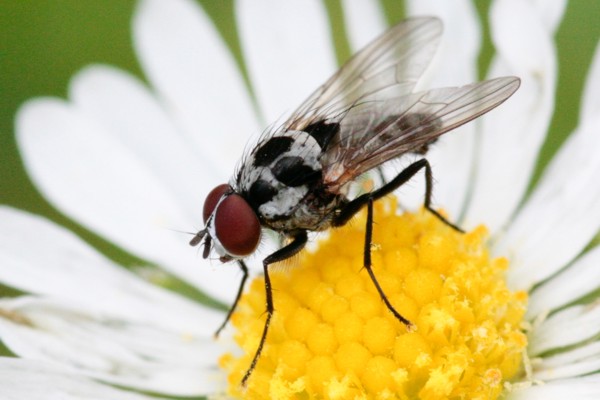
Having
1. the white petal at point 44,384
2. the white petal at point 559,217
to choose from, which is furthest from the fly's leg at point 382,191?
the white petal at point 44,384

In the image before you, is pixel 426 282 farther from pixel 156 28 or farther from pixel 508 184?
pixel 156 28

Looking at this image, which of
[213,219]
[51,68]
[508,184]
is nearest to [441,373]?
[213,219]

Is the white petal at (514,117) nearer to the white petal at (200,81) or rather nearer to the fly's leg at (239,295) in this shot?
the fly's leg at (239,295)

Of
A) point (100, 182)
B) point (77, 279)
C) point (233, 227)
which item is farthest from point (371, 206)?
point (100, 182)

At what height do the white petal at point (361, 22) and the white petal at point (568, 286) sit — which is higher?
the white petal at point (361, 22)

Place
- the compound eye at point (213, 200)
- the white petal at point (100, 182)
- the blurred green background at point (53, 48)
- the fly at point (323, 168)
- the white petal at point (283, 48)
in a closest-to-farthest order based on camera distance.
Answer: the fly at point (323, 168), the compound eye at point (213, 200), the white petal at point (100, 182), the white petal at point (283, 48), the blurred green background at point (53, 48)

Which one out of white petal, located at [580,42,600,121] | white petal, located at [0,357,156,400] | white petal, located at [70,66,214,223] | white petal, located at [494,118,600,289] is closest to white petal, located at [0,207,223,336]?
white petal, located at [0,357,156,400]
